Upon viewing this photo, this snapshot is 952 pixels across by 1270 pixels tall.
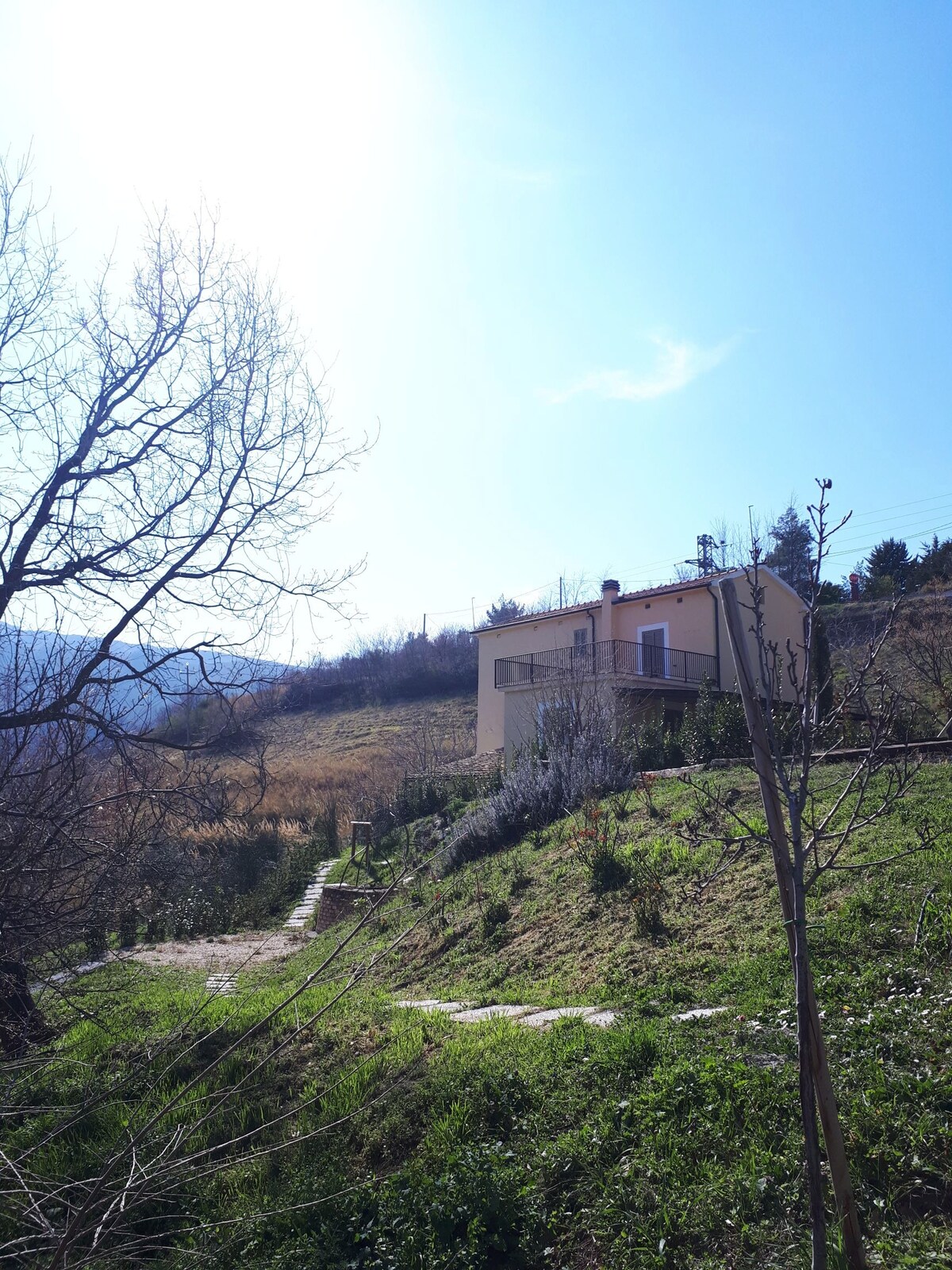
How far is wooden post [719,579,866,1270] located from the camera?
2715 mm

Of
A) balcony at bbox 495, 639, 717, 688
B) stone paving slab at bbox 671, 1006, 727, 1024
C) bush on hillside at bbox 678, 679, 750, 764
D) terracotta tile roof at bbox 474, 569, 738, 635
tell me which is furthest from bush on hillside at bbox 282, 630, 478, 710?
stone paving slab at bbox 671, 1006, 727, 1024

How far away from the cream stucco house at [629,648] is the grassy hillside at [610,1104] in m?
14.8

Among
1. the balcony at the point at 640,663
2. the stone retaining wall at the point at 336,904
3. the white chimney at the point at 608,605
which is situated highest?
the white chimney at the point at 608,605

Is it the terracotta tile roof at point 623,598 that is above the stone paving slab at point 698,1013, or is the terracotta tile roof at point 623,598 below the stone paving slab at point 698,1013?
above

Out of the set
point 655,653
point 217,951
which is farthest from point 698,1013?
point 655,653

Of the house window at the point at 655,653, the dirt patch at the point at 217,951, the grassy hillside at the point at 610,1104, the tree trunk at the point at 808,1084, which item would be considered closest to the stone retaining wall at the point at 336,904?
the dirt patch at the point at 217,951

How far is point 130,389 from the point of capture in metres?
8.57

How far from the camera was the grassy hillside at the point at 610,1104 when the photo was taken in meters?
3.55

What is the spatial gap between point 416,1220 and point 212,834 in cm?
1152

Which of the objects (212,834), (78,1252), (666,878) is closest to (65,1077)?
(78,1252)

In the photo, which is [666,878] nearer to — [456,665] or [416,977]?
[416,977]

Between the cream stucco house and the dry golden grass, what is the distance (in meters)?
2.91

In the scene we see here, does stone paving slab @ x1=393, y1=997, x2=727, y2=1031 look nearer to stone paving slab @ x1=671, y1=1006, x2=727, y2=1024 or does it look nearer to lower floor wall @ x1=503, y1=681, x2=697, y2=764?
stone paving slab @ x1=671, y1=1006, x2=727, y2=1024

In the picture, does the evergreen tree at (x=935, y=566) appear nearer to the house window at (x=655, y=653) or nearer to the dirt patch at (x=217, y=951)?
the house window at (x=655, y=653)
